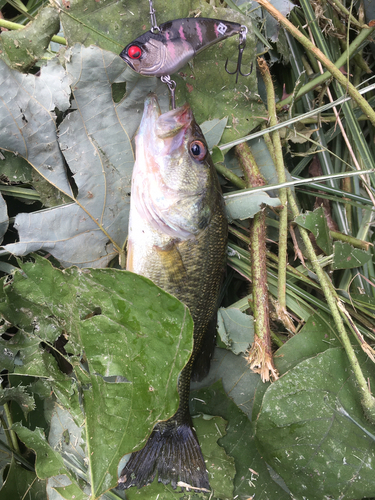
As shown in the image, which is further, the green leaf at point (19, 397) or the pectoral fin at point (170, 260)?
the green leaf at point (19, 397)

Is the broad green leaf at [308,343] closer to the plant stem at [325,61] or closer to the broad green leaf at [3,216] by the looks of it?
the plant stem at [325,61]

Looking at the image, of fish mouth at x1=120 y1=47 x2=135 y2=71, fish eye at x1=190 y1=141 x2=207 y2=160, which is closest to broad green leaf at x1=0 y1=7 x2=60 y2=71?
fish mouth at x1=120 y1=47 x2=135 y2=71

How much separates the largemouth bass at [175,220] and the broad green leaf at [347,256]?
2.02ft

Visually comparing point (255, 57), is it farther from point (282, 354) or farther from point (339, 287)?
point (282, 354)

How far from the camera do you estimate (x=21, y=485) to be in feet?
6.25

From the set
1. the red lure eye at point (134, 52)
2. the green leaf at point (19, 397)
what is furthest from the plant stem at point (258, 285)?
the green leaf at point (19, 397)

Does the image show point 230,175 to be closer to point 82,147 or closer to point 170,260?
point 170,260

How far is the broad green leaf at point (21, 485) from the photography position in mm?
1834

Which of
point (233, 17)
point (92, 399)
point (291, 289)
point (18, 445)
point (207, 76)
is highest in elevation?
point (233, 17)

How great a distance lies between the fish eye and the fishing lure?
0.36m

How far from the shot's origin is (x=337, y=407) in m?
1.81

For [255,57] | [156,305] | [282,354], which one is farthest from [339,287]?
[255,57]

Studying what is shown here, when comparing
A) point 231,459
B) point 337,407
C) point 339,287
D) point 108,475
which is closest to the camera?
point 108,475

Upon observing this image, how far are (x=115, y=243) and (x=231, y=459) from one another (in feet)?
4.40
